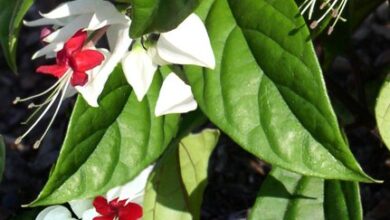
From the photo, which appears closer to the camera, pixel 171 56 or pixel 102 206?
pixel 171 56

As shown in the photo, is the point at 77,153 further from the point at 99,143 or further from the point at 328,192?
the point at 328,192

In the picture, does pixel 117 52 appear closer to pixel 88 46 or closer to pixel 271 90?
pixel 88 46

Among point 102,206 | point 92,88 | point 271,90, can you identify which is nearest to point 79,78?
point 92,88

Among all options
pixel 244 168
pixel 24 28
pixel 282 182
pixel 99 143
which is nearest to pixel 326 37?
pixel 282 182

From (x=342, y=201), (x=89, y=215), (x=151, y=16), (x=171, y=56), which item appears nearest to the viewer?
(x=151, y=16)

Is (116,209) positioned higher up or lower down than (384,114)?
lower down

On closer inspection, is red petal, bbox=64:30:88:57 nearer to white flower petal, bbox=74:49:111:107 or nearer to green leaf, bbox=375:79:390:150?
white flower petal, bbox=74:49:111:107
